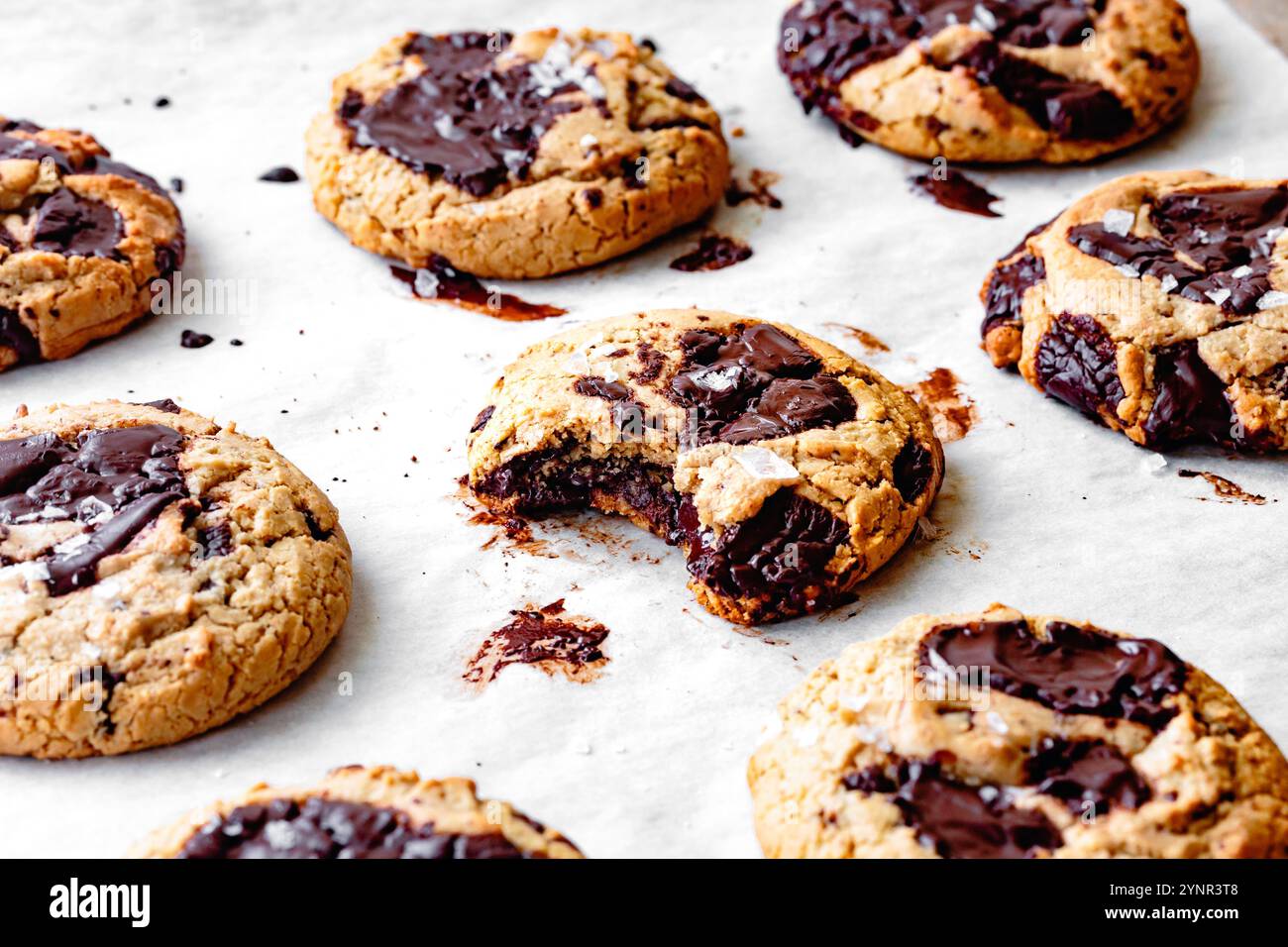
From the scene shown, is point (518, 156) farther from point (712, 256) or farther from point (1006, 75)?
point (1006, 75)

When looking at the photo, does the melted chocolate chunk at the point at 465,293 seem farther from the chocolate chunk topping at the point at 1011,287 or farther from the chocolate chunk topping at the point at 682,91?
the chocolate chunk topping at the point at 1011,287

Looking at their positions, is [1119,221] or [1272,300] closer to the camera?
[1272,300]

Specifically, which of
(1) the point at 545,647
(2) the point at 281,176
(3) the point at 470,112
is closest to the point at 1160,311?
(1) the point at 545,647

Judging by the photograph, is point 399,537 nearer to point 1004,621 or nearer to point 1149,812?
point 1004,621

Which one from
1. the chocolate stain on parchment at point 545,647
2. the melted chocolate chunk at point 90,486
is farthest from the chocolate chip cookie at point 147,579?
the chocolate stain on parchment at point 545,647

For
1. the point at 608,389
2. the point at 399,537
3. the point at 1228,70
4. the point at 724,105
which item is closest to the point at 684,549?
the point at 608,389
